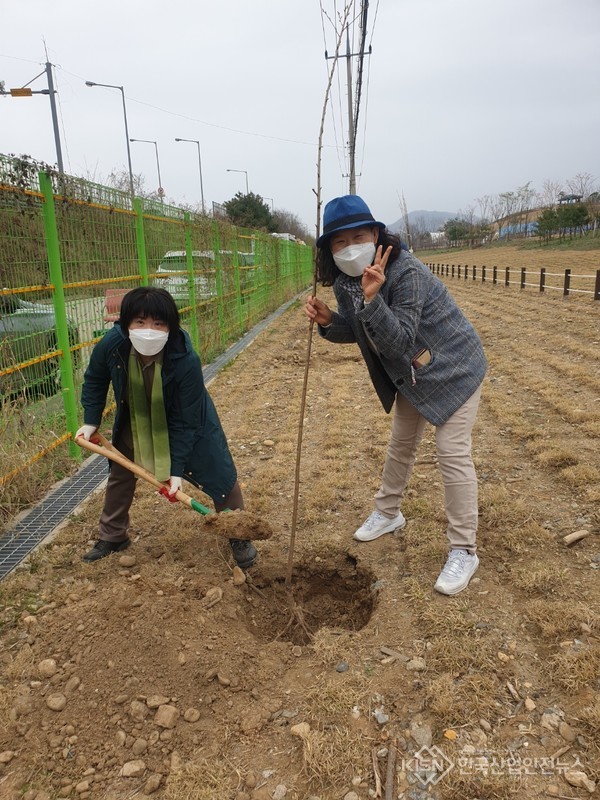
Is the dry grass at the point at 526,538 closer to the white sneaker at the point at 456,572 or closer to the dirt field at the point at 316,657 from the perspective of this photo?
the dirt field at the point at 316,657

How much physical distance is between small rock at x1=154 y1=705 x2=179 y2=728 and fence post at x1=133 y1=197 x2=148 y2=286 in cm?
463

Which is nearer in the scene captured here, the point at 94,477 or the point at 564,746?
the point at 564,746

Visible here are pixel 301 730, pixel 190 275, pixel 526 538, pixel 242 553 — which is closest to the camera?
pixel 301 730

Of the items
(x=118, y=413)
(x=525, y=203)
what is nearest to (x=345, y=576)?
(x=118, y=413)

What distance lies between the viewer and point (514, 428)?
4.81 meters

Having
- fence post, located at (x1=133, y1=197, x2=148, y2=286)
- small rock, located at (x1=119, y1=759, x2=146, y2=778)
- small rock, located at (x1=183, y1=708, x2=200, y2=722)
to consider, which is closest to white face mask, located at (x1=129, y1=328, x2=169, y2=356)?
small rock, located at (x1=183, y1=708, x2=200, y2=722)

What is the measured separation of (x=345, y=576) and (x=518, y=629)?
869 mm

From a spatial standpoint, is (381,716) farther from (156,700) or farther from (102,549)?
(102,549)

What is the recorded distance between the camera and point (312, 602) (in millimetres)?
2748

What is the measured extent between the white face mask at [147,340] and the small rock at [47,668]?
1.25 meters

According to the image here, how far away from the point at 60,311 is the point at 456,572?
3.18 meters

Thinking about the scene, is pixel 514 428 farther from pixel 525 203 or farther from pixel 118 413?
pixel 525 203

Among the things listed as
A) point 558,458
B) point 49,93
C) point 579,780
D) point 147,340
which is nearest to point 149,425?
point 147,340

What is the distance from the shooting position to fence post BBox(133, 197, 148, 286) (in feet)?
18.5
